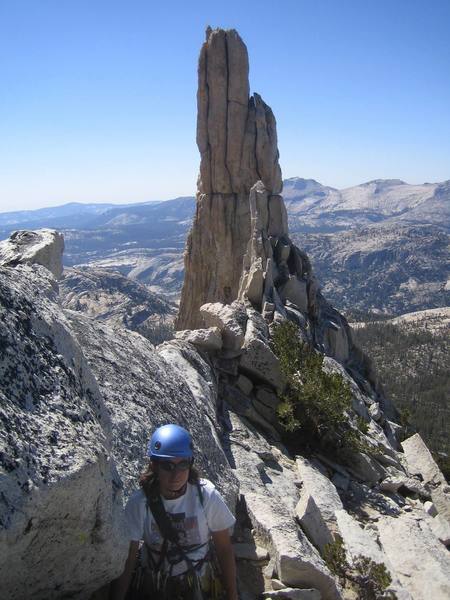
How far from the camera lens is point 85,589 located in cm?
620

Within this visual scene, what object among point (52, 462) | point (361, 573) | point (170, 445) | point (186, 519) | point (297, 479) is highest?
point (52, 462)

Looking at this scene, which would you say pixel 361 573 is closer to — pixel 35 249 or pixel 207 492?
pixel 207 492

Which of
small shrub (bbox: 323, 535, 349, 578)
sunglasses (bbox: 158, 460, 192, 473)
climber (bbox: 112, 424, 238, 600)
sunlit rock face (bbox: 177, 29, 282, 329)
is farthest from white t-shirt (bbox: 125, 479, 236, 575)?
sunlit rock face (bbox: 177, 29, 282, 329)

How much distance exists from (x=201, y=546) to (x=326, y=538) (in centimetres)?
555

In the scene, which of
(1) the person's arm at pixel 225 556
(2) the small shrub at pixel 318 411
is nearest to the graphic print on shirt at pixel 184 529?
(1) the person's arm at pixel 225 556

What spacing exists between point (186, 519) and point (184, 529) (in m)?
0.13

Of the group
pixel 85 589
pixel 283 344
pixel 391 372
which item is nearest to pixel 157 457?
pixel 85 589

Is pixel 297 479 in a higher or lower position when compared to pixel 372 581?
lower

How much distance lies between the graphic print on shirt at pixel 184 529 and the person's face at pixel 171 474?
0.29 meters

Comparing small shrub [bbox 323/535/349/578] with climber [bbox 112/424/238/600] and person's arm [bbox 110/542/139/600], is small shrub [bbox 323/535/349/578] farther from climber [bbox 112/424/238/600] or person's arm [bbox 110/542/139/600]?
person's arm [bbox 110/542/139/600]

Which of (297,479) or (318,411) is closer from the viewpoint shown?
(297,479)

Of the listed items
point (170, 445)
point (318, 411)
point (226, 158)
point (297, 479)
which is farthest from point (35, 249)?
point (226, 158)

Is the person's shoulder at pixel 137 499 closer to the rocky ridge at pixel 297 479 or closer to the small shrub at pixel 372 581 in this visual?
the rocky ridge at pixel 297 479

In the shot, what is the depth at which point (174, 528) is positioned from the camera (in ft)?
21.4
